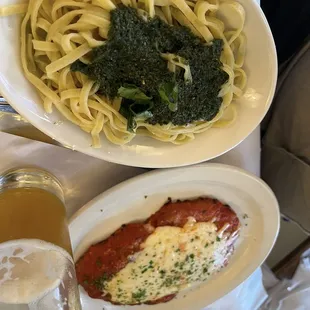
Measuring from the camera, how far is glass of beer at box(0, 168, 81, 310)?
0.87 m

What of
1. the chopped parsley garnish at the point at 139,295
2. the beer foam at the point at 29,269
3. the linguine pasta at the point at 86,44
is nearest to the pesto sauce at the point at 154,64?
the linguine pasta at the point at 86,44

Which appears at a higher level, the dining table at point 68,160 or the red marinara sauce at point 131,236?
the dining table at point 68,160

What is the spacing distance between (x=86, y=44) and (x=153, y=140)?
0.76 ft

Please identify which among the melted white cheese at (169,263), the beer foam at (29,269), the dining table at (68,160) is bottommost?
the melted white cheese at (169,263)

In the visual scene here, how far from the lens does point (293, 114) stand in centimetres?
122

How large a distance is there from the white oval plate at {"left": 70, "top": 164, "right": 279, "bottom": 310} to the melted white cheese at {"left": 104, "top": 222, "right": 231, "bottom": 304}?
0.19 ft

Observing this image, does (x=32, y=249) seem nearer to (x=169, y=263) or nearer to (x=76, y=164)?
(x=76, y=164)

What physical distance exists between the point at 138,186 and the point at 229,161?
229 mm

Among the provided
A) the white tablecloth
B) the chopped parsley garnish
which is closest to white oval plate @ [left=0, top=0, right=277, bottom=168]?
the white tablecloth

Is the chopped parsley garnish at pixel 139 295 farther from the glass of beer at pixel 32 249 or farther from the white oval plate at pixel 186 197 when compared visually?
the glass of beer at pixel 32 249

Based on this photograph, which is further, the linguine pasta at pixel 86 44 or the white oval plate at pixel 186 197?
the white oval plate at pixel 186 197

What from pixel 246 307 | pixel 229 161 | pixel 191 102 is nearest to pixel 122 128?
pixel 191 102

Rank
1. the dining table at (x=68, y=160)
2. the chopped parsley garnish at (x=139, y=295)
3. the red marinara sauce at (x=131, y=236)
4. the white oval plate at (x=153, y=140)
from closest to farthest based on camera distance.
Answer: the white oval plate at (x=153, y=140), the dining table at (x=68, y=160), the red marinara sauce at (x=131, y=236), the chopped parsley garnish at (x=139, y=295)

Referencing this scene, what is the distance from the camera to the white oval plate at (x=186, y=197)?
104cm
